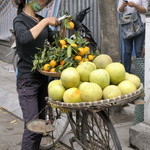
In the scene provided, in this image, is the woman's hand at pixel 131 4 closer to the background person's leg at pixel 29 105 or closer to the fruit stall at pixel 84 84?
the fruit stall at pixel 84 84

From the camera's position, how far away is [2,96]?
7.20 metres

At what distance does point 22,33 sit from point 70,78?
0.85 metres

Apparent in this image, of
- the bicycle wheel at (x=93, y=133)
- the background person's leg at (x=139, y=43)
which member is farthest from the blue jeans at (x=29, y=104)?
the background person's leg at (x=139, y=43)

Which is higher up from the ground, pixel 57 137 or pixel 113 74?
pixel 113 74

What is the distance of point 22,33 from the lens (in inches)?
137

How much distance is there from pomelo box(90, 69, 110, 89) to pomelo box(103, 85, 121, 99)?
63mm

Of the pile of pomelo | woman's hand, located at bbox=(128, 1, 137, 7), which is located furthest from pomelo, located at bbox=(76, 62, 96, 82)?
woman's hand, located at bbox=(128, 1, 137, 7)

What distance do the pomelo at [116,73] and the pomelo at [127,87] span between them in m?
0.07

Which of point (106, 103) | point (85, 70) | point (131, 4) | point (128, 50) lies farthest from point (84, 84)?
point (128, 50)

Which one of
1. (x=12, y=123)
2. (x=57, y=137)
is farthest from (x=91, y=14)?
(x=57, y=137)

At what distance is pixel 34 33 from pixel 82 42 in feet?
1.69

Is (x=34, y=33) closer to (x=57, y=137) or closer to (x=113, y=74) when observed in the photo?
(x=113, y=74)

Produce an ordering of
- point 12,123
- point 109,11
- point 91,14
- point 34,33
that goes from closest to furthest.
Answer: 1. point 34,33
2. point 109,11
3. point 12,123
4. point 91,14

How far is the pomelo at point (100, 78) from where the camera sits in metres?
2.86
